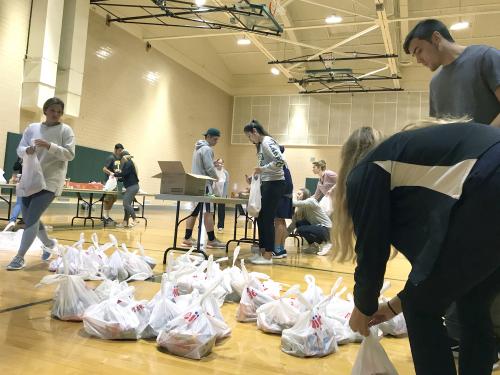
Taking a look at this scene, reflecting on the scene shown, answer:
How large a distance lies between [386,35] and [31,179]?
954 centimetres

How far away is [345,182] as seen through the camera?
116 centimetres

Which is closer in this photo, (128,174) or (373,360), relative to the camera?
(373,360)

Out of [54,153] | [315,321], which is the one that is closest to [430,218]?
[315,321]

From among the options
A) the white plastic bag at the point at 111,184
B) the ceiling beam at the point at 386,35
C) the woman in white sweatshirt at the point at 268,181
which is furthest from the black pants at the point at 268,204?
the ceiling beam at the point at 386,35

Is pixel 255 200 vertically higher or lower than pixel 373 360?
higher

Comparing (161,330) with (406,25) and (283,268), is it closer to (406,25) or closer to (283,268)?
(283,268)

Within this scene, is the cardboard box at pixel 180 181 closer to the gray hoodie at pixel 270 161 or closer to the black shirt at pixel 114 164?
the gray hoodie at pixel 270 161

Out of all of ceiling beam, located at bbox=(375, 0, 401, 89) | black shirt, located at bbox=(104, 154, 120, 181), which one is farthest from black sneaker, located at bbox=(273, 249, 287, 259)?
ceiling beam, located at bbox=(375, 0, 401, 89)

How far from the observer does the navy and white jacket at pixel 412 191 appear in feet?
3.18

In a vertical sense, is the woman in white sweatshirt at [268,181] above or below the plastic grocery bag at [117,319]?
above

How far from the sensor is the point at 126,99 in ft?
35.5

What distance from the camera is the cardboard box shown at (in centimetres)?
375

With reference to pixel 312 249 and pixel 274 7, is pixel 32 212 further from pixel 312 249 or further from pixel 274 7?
pixel 274 7

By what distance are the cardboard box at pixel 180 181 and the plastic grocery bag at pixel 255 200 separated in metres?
0.41
